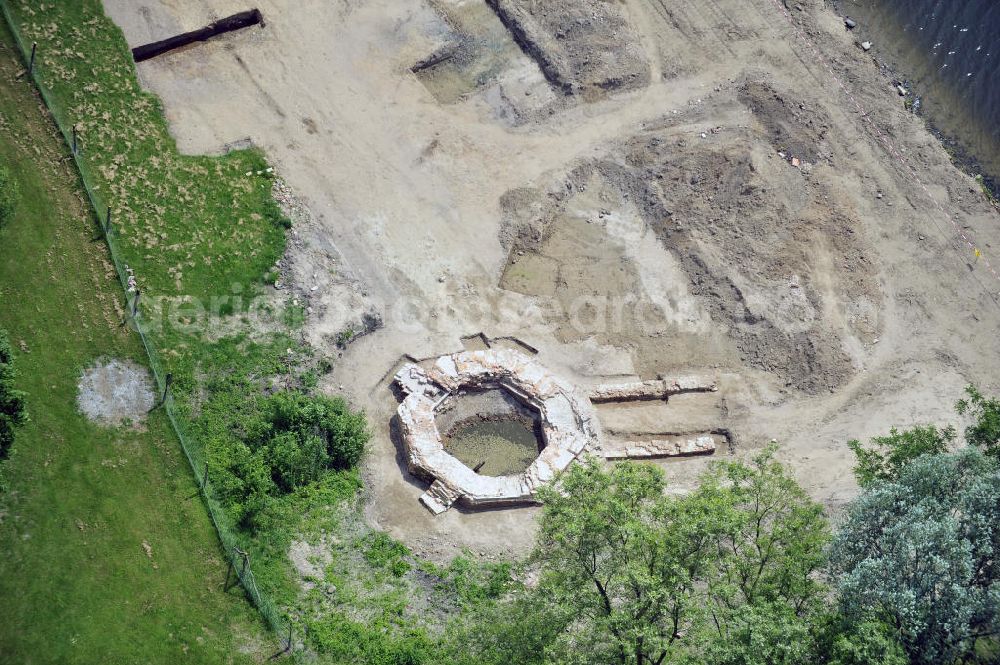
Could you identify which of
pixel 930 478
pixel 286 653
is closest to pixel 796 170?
pixel 930 478

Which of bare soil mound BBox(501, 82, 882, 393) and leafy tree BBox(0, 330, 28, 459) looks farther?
bare soil mound BBox(501, 82, 882, 393)

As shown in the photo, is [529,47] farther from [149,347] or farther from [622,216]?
[149,347]

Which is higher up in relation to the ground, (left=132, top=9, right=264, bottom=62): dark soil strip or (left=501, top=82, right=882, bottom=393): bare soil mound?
(left=501, top=82, right=882, bottom=393): bare soil mound

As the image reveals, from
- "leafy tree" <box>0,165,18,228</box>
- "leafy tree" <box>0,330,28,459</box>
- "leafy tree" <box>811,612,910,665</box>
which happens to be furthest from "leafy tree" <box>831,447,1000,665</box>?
"leafy tree" <box>0,165,18,228</box>

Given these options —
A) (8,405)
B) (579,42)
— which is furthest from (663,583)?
(579,42)

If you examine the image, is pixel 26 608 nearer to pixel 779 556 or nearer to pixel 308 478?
A: pixel 308 478

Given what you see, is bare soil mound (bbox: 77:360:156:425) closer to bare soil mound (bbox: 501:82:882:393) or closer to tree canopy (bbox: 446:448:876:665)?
tree canopy (bbox: 446:448:876:665)

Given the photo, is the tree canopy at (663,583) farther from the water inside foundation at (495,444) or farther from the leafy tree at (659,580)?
the water inside foundation at (495,444)
